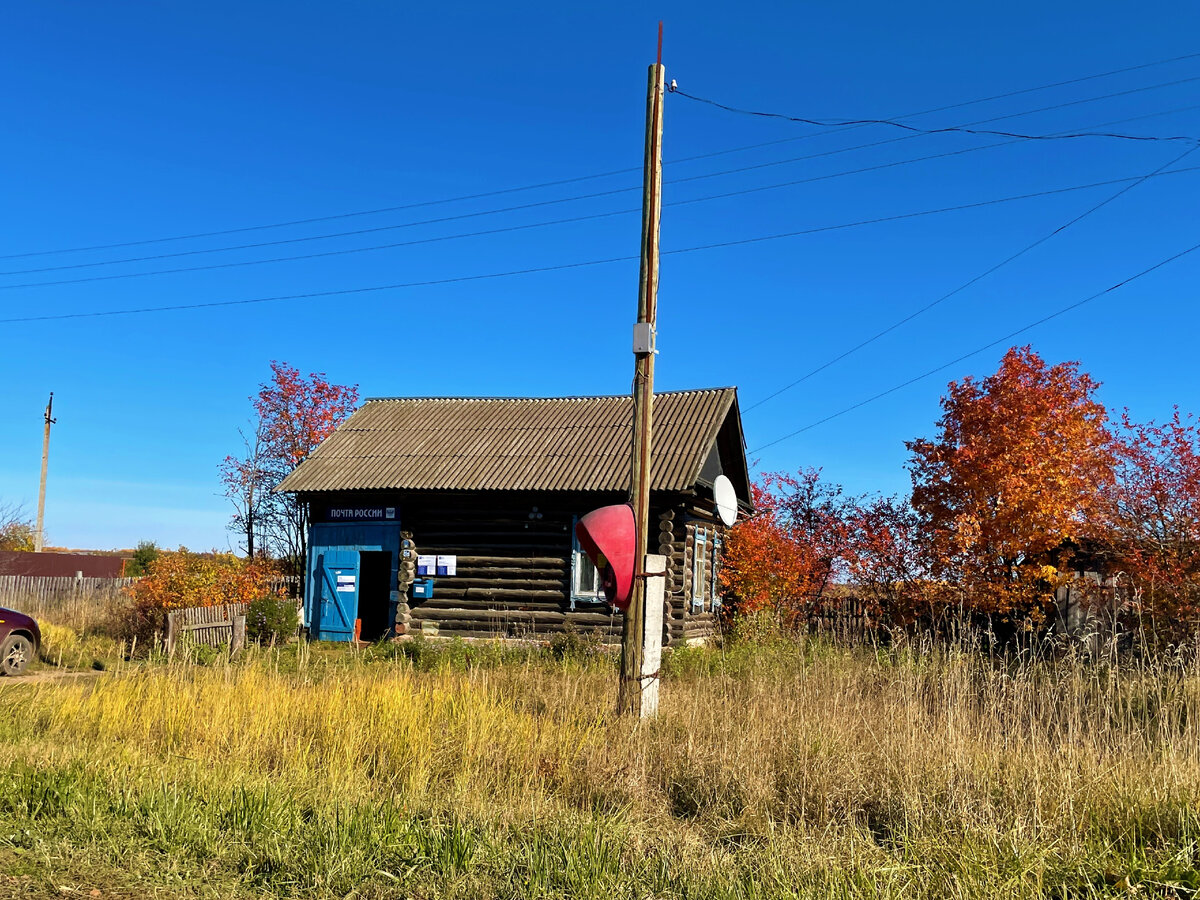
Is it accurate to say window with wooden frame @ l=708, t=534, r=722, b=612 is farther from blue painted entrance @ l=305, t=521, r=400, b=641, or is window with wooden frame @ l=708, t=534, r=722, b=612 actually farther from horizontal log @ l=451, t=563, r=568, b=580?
blue painted entrance @ l=305, t=521, r=400, b=641

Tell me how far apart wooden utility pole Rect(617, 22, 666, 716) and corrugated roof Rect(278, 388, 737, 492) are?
8.27 metres

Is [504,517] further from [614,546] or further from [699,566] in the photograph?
[614,546]

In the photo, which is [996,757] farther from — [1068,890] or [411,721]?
[411,721]

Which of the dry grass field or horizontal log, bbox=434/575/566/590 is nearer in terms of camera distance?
the dry grass field

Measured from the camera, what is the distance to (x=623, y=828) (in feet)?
17.5

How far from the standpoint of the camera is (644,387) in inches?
344

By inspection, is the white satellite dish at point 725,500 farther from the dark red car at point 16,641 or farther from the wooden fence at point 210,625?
the dark red car at point 16,641

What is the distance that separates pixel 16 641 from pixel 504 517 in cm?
855

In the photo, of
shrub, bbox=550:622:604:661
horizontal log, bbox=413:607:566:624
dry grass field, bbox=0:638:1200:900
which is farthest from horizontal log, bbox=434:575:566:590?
dry grass field, bbox=0:638:1200:900

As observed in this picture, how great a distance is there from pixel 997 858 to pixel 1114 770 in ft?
5.04

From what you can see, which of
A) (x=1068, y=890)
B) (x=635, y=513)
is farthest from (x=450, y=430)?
(x=1068, y=890)

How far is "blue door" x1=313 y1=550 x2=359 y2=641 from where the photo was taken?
63.5 ft

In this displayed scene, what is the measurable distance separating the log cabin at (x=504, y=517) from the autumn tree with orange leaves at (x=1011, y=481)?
15.9ft

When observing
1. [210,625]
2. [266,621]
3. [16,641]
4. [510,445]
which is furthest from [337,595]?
[16,641]
